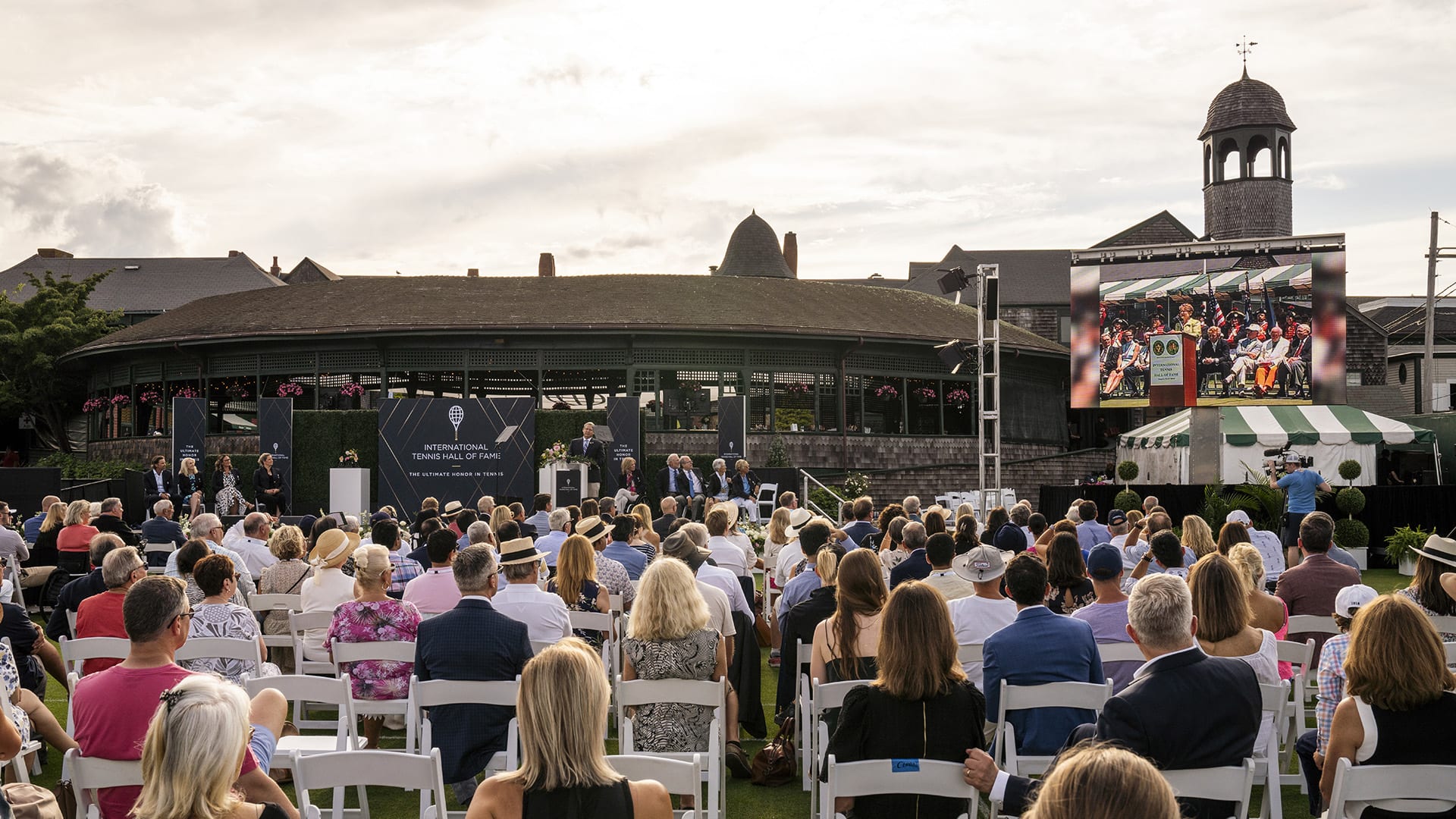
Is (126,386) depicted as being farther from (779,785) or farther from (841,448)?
(779,785)

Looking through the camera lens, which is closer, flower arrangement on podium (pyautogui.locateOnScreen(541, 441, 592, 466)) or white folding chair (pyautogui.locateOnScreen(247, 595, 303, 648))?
white folding chair (pyautogui.locateOnScreen(247, 595, 303, 648))

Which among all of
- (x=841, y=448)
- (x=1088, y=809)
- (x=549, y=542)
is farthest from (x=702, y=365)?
(x=1088, y=809)

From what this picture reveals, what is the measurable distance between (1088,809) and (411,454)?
2233 cm

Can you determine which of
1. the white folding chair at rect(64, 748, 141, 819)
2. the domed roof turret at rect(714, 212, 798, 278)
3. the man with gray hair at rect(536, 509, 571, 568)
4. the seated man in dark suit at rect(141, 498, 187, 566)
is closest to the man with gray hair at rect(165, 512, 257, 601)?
the man with gray hair at rect(536, 509, 571, 568)

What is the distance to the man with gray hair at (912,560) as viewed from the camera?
8.91 meters

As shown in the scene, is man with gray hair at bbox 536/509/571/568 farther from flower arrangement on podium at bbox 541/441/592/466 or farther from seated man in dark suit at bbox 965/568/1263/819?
flower arrangement on podium at bbox 541/441/592/466

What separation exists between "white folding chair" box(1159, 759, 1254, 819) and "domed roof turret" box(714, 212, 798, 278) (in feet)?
137

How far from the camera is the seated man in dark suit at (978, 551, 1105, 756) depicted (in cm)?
548

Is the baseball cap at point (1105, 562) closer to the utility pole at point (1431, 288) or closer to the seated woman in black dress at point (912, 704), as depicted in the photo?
the seated woman in black dress at point (912, 704)

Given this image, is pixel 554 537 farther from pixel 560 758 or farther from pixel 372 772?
pixel 560 758

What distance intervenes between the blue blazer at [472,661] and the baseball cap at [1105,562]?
309 cm

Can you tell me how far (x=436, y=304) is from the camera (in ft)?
103

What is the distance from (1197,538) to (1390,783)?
6.13m

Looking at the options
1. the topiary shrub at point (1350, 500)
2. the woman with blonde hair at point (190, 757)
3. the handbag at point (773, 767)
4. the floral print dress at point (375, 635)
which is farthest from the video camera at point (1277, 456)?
the woman with blonde hair at point (190, 757)
